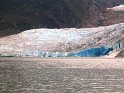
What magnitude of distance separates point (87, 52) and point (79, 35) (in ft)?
44.9

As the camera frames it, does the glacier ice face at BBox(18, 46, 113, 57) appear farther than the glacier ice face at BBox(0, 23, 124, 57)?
No

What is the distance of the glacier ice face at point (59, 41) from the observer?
154625 millimetres

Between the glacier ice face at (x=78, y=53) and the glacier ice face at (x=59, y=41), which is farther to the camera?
the glacier ice face at (x=59, y=41)

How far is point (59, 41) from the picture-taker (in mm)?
162500

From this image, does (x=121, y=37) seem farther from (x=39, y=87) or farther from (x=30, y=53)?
(x=39, y=87)

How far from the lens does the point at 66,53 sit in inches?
6211

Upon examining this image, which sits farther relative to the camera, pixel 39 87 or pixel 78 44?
pixel 78 44

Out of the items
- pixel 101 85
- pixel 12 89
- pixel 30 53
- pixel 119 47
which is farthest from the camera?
pixel 30 53

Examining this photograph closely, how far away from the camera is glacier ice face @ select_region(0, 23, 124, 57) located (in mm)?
154625

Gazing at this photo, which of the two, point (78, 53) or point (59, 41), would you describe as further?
point (59, 41)

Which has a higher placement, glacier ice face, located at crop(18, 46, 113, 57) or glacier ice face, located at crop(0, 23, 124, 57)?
glacier ice face, located at crop(0, 23, 124, 57)

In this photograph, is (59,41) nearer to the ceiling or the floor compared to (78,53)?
nearer to the ceiling

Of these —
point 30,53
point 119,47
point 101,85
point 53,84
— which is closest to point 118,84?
point 101,85

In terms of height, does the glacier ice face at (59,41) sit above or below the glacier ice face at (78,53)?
above
